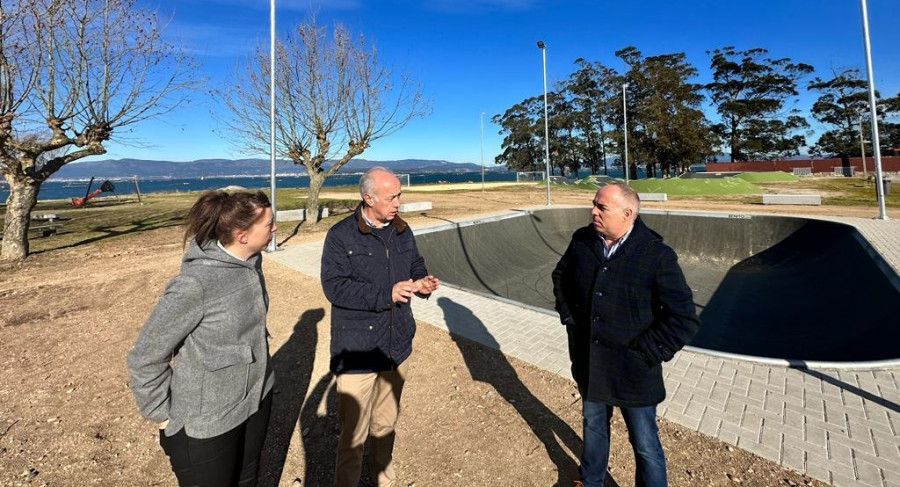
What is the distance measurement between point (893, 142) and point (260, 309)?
75658 mm

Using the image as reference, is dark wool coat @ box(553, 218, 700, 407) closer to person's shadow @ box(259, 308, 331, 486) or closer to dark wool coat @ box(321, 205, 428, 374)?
dark wool coat @ box(321, 205, 428, 374)

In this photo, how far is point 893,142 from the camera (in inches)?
1987

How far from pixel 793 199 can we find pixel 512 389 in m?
20.1

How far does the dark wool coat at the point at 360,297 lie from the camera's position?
7.92 feet

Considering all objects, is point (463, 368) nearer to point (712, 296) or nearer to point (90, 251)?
point (712, 296)

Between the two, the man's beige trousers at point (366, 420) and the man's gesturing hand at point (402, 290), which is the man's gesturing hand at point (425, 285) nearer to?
the man's gesturing hand at point (402, 290)

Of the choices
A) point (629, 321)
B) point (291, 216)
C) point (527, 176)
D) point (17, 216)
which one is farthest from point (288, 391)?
point (527, 176)

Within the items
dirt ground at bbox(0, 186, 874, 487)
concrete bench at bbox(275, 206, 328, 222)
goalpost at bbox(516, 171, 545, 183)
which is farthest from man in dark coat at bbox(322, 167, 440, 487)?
goalpost at bbox(516, 171, 545, 183)

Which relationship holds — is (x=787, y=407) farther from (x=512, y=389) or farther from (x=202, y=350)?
(x=202, y=350)

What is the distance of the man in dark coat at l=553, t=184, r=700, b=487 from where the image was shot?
2.19 meters

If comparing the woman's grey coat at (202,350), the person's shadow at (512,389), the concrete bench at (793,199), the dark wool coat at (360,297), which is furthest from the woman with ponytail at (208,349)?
the concrete bench at (793,199)

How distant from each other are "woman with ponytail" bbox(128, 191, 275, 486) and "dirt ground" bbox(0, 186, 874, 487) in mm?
1378

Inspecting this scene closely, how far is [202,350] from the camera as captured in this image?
179 centimetres

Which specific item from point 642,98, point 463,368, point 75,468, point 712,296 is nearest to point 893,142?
point 642,98
